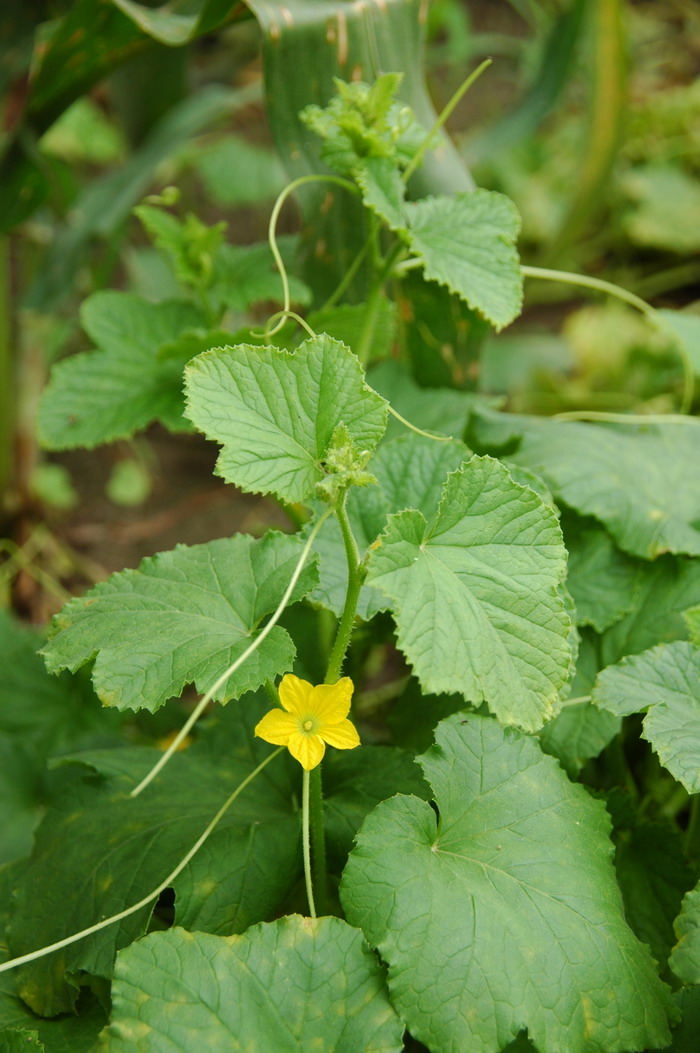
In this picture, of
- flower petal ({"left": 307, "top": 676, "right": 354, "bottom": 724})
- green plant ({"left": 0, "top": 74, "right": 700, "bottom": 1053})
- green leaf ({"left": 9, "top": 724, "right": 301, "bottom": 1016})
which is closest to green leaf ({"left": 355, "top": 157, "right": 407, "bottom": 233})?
green plant ({"left": 0, "top": 74, "right": 700, "bottom": 1053})

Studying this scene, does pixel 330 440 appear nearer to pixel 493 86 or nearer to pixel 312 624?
pixel 312 624

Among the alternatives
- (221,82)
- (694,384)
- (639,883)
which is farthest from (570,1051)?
(221,82)

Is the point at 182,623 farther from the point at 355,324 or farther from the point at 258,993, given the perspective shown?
the point at 355,324

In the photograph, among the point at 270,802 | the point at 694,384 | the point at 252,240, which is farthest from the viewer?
the point at 252,240

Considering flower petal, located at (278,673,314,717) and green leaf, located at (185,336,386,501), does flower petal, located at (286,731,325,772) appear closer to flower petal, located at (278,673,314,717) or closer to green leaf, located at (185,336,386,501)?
flower petal, located at (278,673,314,717)

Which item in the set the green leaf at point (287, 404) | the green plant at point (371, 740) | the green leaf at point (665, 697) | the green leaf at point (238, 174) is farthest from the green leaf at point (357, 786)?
the green leaf at point (238, 174)
